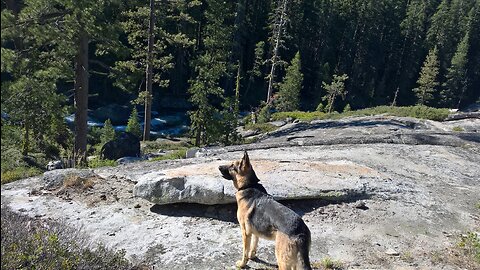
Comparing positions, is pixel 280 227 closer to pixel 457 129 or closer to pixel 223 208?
pixel 223 208

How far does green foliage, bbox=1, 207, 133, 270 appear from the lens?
16.9 ft

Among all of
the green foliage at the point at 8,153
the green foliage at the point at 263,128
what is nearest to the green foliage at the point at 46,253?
the green foliage at the point at 8,153

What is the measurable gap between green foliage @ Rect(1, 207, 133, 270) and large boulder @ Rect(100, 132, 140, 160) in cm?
1121

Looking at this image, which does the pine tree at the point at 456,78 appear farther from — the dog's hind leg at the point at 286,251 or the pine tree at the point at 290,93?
the dog's hind leg at the point at 286,251

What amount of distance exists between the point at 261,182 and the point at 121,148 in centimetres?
1119

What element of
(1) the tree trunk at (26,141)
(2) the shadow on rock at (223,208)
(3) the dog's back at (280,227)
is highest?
(3) the dog's back at (280,227)

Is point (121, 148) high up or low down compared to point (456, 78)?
down

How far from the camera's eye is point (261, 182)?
8.80 m

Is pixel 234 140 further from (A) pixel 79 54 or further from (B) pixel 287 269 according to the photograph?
(B) pixel 287 269

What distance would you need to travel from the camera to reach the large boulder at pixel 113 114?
1606 inches

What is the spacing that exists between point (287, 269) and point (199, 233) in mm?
2567

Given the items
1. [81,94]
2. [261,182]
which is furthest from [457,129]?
[81,94]

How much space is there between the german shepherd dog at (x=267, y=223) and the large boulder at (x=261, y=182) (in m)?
1.59

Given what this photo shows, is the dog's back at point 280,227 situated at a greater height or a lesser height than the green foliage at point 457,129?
lesser
